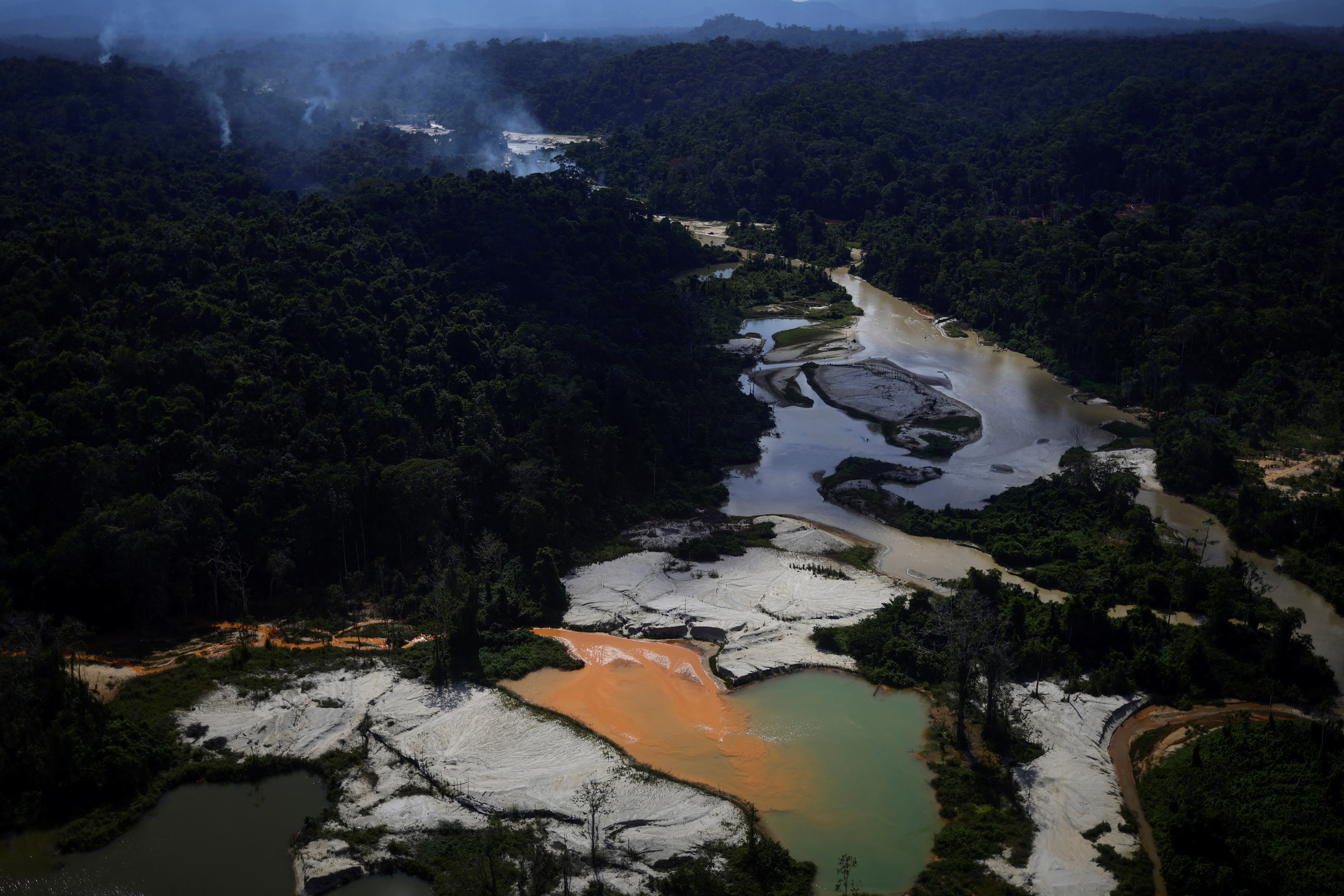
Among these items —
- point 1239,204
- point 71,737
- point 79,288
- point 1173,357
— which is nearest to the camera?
point 71,737

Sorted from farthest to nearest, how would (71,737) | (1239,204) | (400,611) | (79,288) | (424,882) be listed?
(1239,204)
(79,288)
(400,611)
(71,737)
(424,882)

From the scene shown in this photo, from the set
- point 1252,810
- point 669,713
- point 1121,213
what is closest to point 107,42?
point 1121,213

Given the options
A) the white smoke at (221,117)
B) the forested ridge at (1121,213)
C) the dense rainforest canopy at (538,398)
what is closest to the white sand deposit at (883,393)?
the dense rainforest canopy at (538,398)

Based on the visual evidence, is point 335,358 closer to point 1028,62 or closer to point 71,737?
point 71,737

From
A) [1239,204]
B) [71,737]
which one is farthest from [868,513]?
[1239,204]

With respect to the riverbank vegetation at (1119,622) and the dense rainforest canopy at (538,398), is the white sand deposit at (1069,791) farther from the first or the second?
the riverbank vegetation at (1119,622)

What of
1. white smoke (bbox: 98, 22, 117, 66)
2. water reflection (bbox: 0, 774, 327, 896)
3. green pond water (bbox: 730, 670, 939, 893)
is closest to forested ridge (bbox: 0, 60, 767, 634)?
water reflection (bbox: 0, 774, 327, 896)

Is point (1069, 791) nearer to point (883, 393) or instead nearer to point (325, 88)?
point (883, 393)
